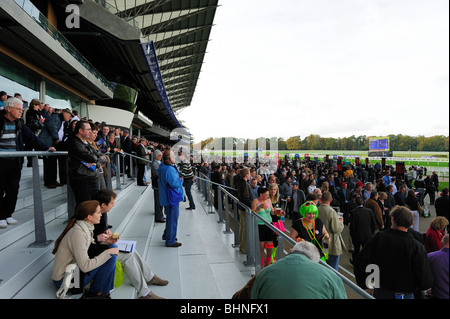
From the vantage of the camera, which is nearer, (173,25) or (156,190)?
(156,190)

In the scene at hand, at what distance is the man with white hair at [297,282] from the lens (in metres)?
1.64

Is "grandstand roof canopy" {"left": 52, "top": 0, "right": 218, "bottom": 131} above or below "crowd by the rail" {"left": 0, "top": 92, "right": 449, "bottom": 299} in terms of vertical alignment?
above

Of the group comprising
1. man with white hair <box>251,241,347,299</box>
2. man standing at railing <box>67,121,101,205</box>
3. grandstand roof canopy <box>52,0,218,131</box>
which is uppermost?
grandstand roof canopy <box>52,0,218,131</box>

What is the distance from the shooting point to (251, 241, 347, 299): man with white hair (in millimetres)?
1637

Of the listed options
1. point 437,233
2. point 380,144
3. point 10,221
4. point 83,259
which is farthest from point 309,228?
point 380,144

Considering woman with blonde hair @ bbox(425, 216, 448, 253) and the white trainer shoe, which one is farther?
woman with blonde hair @ bbox(425, 216, 448, 253)

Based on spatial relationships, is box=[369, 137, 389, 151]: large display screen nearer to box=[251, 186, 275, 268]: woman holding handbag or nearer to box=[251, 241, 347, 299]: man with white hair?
box=[251, 186, 275, 268]: woman holding handbag

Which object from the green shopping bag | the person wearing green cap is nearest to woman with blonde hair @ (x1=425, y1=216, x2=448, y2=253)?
the person wearing green cap

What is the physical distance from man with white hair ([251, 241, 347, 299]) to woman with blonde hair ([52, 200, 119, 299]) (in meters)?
1.73

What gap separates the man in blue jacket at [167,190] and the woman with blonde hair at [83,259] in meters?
1.98

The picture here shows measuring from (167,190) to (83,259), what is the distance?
7.60 feet

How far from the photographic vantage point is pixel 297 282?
5.44 feet

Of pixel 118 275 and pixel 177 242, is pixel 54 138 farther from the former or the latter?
pixel 118 275
